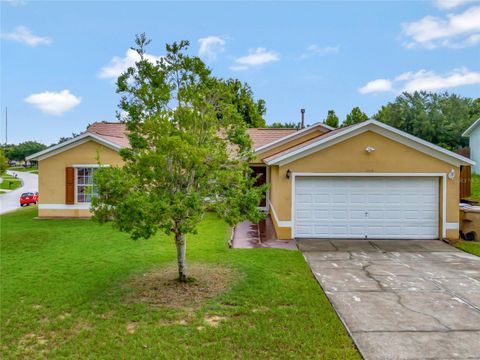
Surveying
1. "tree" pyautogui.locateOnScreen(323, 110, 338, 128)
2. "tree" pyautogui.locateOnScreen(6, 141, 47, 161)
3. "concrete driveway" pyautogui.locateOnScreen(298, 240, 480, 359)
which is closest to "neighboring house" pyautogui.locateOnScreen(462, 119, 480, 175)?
"tree" pyautogui.locateOnScreen(323, 110, 338, 128)

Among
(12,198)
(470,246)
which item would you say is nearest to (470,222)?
(470,246)

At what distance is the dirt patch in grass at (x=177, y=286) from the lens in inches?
253

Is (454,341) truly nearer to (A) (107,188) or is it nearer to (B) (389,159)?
(A) (107,188)

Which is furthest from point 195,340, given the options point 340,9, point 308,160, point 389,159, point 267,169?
point 267,169

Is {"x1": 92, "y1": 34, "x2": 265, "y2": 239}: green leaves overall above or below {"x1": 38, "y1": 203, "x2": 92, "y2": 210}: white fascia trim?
above

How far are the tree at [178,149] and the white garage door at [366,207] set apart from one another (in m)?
4.89

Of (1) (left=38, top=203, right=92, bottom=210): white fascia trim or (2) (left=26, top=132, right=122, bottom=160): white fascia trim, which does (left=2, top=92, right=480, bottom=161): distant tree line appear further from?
(1) (left=38, top=203, right=92, bottom=210): white fascia trim

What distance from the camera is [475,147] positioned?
25.6m

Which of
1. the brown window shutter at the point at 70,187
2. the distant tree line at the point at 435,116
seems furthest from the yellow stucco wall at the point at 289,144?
the distant tree line at the point at 435,116

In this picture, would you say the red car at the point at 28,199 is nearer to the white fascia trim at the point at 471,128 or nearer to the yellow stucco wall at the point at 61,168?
the yellow stucco wall at the point at 61,168

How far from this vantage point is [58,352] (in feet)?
15.2

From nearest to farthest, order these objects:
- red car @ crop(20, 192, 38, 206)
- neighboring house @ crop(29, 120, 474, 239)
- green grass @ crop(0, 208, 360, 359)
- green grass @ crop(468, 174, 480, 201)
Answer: green grass @ crop(0, 208, 360, 359), neighboring house @ crop(29, 120, 474, 239), green grass @ crop(468, 174, 480, 201), red car @ crop(20, 192, 38, 206)

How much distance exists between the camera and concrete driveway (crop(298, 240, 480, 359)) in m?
A: 4.85

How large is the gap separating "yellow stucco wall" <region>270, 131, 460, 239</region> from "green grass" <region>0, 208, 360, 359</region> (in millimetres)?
2358
